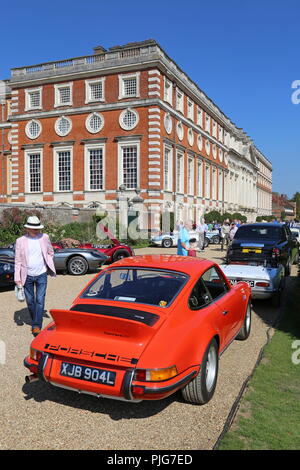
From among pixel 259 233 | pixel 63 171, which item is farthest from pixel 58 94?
pixel 259 233

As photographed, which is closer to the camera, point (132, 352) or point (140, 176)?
point (132, 352)

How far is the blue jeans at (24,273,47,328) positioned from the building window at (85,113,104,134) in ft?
103

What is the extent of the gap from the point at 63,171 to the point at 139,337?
36329 millimetres

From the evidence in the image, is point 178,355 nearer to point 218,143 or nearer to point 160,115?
point 160,115

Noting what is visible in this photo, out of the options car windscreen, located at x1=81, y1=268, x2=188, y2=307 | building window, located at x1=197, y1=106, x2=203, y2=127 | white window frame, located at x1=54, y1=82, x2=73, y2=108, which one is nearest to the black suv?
car windscreen, located at x1=81, y1=268, x2=188, y2=307

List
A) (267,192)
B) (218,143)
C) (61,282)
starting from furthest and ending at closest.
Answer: (267,192), (218,143), (61,282)

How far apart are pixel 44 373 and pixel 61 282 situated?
857 cm

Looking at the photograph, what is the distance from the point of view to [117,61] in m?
34.8

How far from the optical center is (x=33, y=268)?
21.3 feet

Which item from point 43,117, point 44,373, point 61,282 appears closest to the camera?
point 44,373

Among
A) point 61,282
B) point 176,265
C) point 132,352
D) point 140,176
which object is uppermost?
point 140,176

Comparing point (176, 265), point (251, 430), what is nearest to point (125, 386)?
point (251, 430)

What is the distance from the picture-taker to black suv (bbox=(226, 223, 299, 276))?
1062 centimetres

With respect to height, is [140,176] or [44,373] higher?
[140,176]
